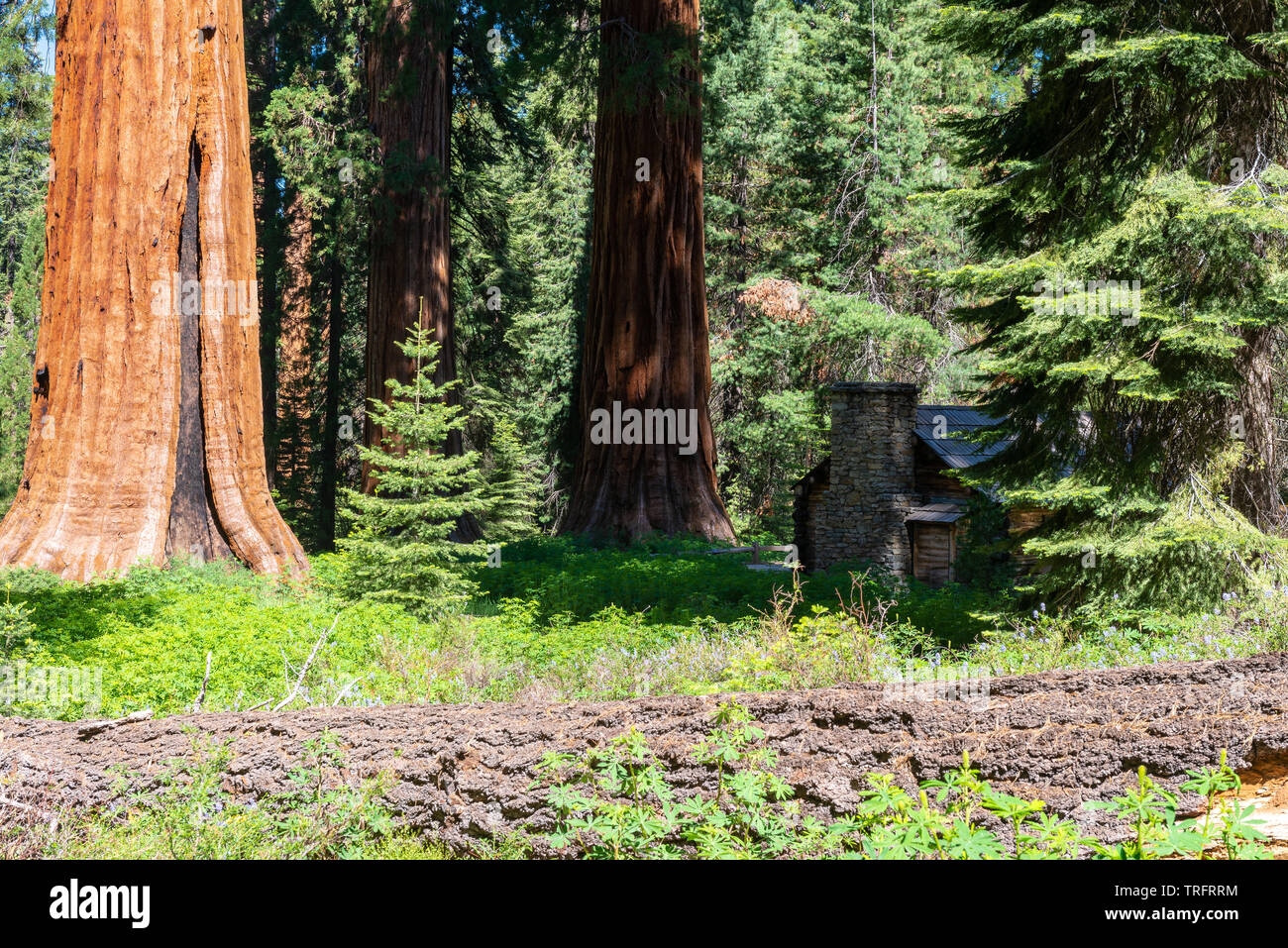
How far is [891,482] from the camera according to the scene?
15.2m

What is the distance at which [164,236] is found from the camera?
376 inches

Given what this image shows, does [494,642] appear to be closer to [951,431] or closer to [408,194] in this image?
[951,431]

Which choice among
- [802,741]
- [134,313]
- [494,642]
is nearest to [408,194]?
[134,313]

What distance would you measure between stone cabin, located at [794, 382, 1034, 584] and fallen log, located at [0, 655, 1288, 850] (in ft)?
35.9

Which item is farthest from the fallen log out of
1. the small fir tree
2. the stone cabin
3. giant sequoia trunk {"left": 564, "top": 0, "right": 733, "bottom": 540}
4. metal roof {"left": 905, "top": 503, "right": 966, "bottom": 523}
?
giant sequoia trunk {"left": 564, "top": 0, "right": 733, "bottom": 540}

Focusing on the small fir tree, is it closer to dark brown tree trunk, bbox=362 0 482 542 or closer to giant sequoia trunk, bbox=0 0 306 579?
giant sequoia trunk, bbox=0 0 306 579

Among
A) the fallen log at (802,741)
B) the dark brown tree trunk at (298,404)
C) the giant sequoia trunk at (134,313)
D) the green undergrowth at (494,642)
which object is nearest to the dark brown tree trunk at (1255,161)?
the green undergrowth at (494,642)

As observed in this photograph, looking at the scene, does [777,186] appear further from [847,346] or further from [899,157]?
[847,346]

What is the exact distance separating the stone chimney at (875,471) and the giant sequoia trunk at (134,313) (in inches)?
347

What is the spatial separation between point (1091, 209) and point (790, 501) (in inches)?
601

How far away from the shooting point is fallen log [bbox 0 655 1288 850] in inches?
141

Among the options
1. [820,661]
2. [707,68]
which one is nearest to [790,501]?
[707,68]

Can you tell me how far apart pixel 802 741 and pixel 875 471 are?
1180cm

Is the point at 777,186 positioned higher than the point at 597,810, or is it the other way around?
the point at 777,186
